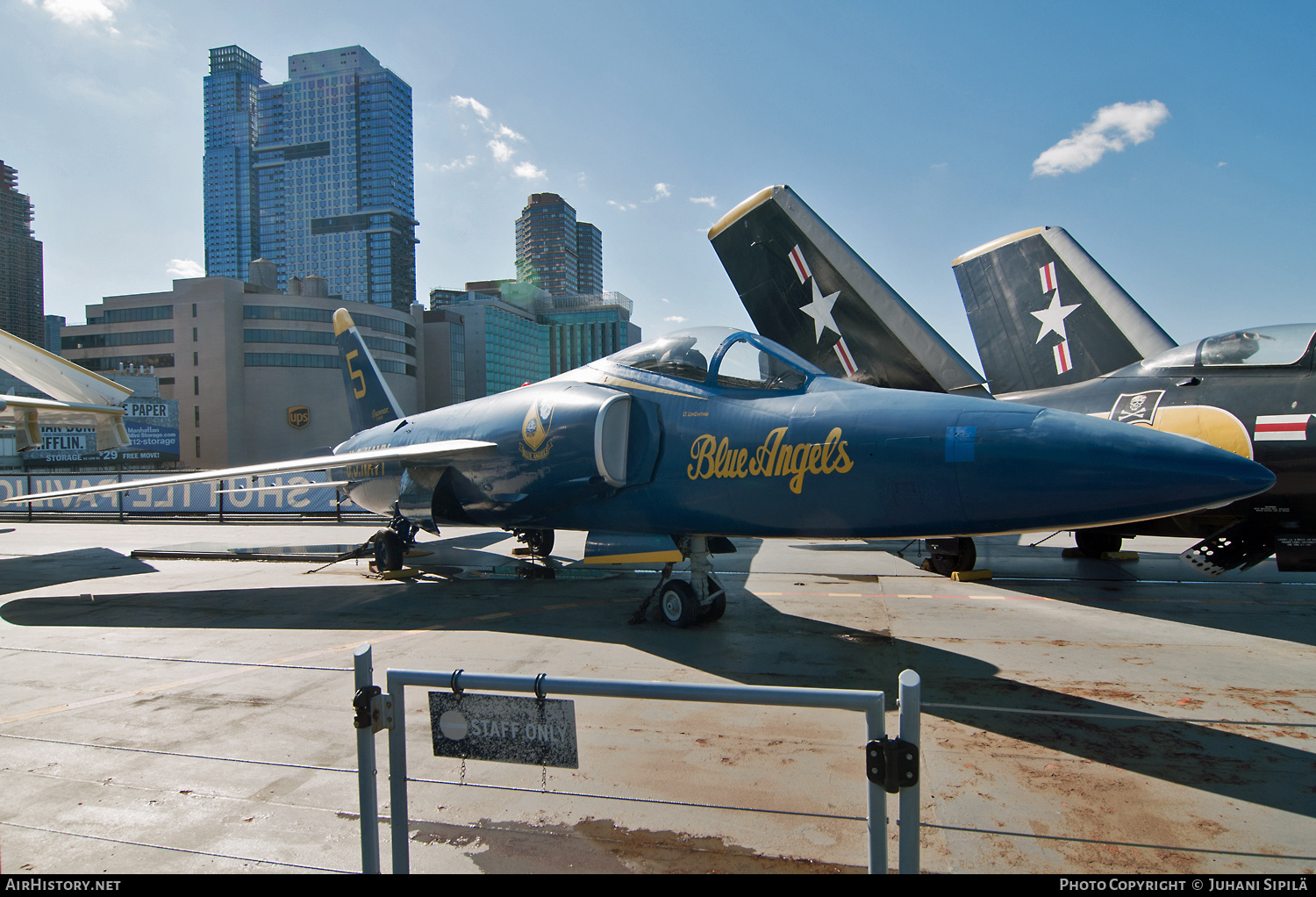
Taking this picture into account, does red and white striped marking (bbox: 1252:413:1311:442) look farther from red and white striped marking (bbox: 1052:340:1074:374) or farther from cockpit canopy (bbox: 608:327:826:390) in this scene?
cockpit canopy (bbox: 608:327:826:390)

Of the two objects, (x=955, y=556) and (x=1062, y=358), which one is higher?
(x=1062, y=358)

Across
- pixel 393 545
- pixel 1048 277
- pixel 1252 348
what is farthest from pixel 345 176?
pixel 1252 348

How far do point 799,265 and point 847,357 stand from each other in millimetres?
1927

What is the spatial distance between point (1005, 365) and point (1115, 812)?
9.99 metres

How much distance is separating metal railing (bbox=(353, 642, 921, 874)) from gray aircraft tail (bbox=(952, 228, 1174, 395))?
407 inches

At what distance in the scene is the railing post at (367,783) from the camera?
8.06 ft

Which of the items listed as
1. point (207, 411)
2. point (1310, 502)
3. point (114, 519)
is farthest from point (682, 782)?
→ point (207, 411)

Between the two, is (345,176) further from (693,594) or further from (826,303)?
(693,594)

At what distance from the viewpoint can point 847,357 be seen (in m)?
12.6

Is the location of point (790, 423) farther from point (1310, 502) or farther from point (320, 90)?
point (320, 90)

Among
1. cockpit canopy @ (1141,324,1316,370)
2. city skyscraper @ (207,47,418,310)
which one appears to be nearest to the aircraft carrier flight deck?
cockpit canopy @ (1141,324,1316,370)

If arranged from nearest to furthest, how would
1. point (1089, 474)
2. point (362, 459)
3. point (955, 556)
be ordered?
point (1089, 474) < point (362, 459) < point (955, 556)

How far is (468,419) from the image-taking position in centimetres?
930

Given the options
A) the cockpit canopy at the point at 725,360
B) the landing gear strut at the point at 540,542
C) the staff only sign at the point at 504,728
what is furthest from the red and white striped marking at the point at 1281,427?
the landing gear strut at the point at 540,542
